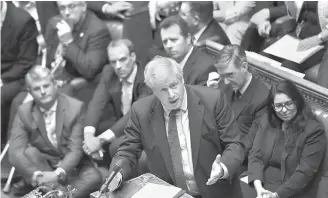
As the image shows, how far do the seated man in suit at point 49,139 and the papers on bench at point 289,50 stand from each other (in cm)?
134

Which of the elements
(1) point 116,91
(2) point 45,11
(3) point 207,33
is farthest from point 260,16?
(2) point 45,11

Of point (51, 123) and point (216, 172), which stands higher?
point (216, 172)

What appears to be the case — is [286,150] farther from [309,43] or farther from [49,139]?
[49,139]

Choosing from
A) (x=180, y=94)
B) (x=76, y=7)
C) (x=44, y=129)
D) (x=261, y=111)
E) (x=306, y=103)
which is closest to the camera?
(x=180, y=94)

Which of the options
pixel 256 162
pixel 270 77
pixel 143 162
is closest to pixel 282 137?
pixel 256 162

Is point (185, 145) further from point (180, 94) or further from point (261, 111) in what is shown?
point (261, 111)

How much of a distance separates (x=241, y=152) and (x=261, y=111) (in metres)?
0.57

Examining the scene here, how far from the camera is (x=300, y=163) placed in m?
3.43

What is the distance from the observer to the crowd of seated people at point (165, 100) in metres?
3.38

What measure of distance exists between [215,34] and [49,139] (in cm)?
135

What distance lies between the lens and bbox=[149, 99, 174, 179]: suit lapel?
3.38 metres

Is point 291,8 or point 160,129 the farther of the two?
point 291,8

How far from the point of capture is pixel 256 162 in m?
3.58

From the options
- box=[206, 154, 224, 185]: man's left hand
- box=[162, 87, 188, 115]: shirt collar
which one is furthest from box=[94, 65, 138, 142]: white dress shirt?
box=[206, 154, 224, 185]: man's left hand
